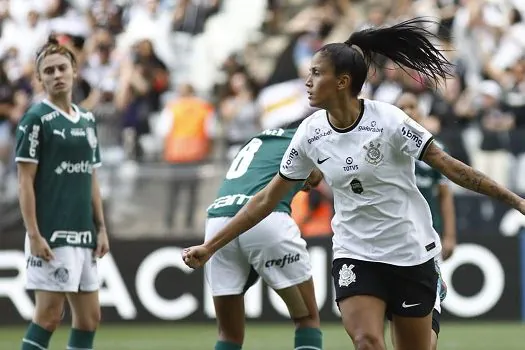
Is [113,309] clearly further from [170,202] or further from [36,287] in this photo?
[36,287]

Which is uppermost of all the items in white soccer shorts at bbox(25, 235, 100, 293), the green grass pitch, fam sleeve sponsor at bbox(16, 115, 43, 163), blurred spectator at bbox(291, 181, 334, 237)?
fam sleeve sponsor at bbox(16, 115, 43, 163)

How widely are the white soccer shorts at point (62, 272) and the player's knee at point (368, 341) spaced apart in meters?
2.56

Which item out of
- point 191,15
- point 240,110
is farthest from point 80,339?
point 191,15

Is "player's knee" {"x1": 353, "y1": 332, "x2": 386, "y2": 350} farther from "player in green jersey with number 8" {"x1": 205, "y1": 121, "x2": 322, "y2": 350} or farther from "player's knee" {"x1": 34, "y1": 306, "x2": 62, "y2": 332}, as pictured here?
"player's knee" {"x1": 34, "y1": 306, "x2": 62, "y2": 332}

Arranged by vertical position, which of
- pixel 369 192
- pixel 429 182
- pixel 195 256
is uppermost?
pixel 369 192

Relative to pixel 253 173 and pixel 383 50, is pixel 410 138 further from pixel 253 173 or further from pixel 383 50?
pixel 253 173

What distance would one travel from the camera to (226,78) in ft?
60.4

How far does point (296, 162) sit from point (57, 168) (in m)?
2.25

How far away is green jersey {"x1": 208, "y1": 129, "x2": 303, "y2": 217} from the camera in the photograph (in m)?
8.08

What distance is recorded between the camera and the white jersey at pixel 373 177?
660 cm

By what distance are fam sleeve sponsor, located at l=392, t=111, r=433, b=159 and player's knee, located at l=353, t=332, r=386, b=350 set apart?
3.23 ft

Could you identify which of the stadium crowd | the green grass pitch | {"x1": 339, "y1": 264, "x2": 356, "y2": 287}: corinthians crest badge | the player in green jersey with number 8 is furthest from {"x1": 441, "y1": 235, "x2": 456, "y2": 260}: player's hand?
the stadium crowd

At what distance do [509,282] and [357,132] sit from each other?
27.6ft

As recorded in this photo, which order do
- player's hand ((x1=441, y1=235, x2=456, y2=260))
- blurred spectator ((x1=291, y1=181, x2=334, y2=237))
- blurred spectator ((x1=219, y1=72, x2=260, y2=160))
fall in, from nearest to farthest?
player's hand ((x1=441, y1=235, x2=456, y2=260)) < blurred spectator ((x1=291, y1=181, x2=334, y2=237)) < blurred spectator ((x1=219, y1=72, x2=260, y2=160))
